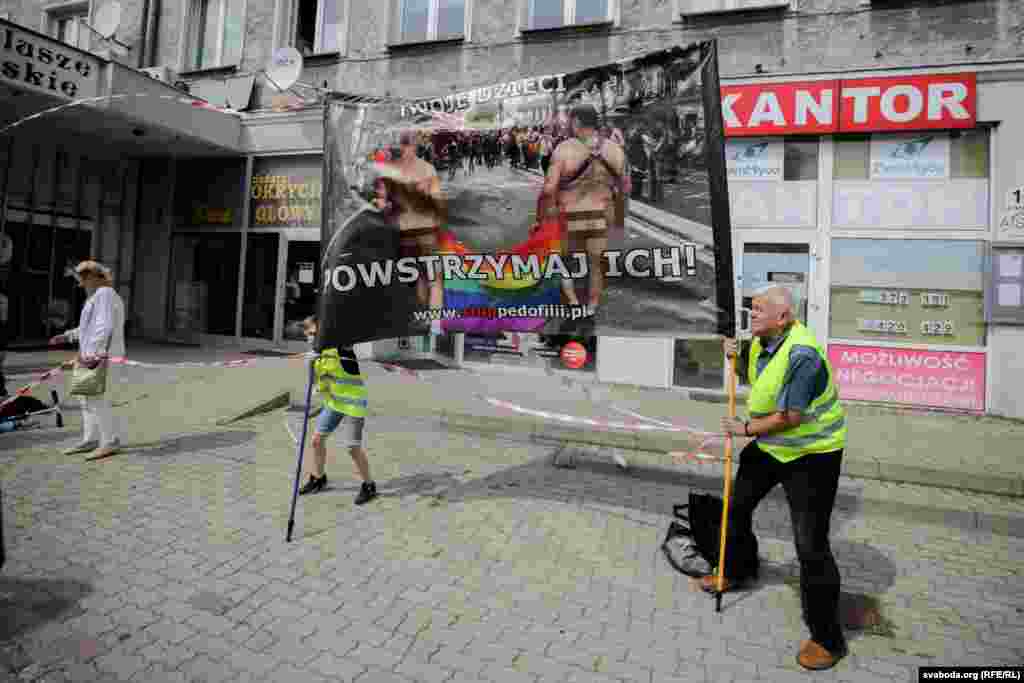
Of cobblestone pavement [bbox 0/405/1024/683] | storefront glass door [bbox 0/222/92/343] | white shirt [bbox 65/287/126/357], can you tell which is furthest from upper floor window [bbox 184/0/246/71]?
cobblestone pavement [bbox 0/405/1024/683]

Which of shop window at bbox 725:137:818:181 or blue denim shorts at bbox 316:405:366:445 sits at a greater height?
shop window at bbox 725:137:818:181

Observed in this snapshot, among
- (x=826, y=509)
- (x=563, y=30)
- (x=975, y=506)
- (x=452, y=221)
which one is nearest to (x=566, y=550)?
(x=826, y=509)

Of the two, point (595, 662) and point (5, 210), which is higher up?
point (5, 210)

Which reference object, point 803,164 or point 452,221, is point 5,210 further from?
point 803,164

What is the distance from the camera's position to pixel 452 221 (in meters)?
4.01

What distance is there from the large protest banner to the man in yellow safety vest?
44 cm

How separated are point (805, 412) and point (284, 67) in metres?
12.6

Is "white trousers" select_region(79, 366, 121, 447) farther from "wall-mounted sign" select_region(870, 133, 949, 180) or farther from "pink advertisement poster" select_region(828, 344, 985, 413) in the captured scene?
"wall-mounted sign" select_region(870, 133, 949, 180)

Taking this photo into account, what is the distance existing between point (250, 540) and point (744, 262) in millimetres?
8789

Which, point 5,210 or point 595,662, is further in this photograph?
point 5,210

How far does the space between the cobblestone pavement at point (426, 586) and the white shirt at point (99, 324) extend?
1.11 metres

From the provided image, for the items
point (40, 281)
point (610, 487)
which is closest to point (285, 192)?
point (40, 281)

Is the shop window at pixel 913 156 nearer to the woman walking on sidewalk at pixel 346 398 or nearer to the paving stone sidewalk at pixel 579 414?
the paving stone sidewalk at pixel 579 414

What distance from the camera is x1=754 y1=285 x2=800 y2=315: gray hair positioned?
3076mm
